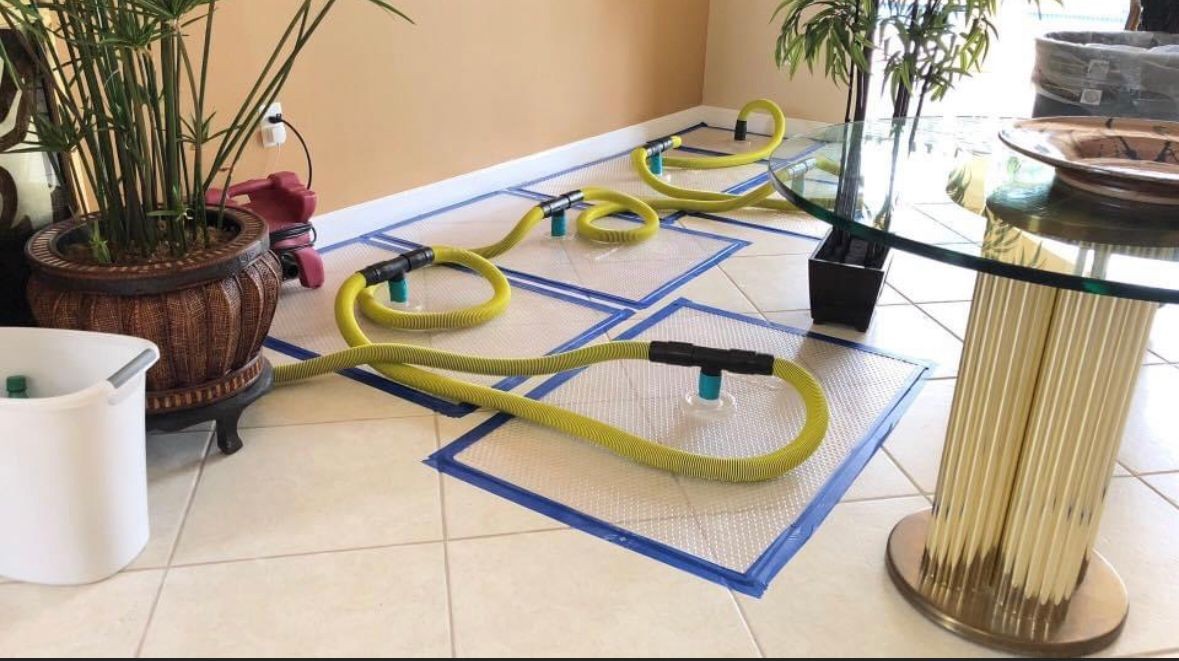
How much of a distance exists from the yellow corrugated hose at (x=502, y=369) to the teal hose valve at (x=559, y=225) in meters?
0.19

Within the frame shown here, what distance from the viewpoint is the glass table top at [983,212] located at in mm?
1085

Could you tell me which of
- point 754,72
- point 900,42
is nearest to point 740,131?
point 754,72

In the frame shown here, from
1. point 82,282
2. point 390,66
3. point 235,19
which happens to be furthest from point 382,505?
point 390,66

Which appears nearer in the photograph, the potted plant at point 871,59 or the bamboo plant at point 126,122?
the bamboo plant at point 126,122

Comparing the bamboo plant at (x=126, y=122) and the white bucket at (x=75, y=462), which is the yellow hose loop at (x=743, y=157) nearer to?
the bamboo plant at (x=126, y=122)

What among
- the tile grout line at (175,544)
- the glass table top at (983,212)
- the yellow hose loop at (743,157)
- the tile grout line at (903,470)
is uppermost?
the glass table top at (983,212)

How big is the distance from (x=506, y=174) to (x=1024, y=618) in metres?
2.56

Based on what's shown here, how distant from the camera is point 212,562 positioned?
1.48m

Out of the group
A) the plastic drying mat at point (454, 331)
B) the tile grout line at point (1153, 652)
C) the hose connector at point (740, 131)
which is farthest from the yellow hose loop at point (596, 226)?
the tile grout line at point (1153, 652)

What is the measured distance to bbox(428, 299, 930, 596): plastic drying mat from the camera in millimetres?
1571

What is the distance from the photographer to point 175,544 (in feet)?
5.01

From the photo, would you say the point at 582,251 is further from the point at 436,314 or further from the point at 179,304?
the point at 179,304

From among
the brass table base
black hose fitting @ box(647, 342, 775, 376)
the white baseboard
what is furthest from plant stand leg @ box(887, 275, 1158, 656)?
the white baseboard

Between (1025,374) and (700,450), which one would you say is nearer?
(1025,374)
